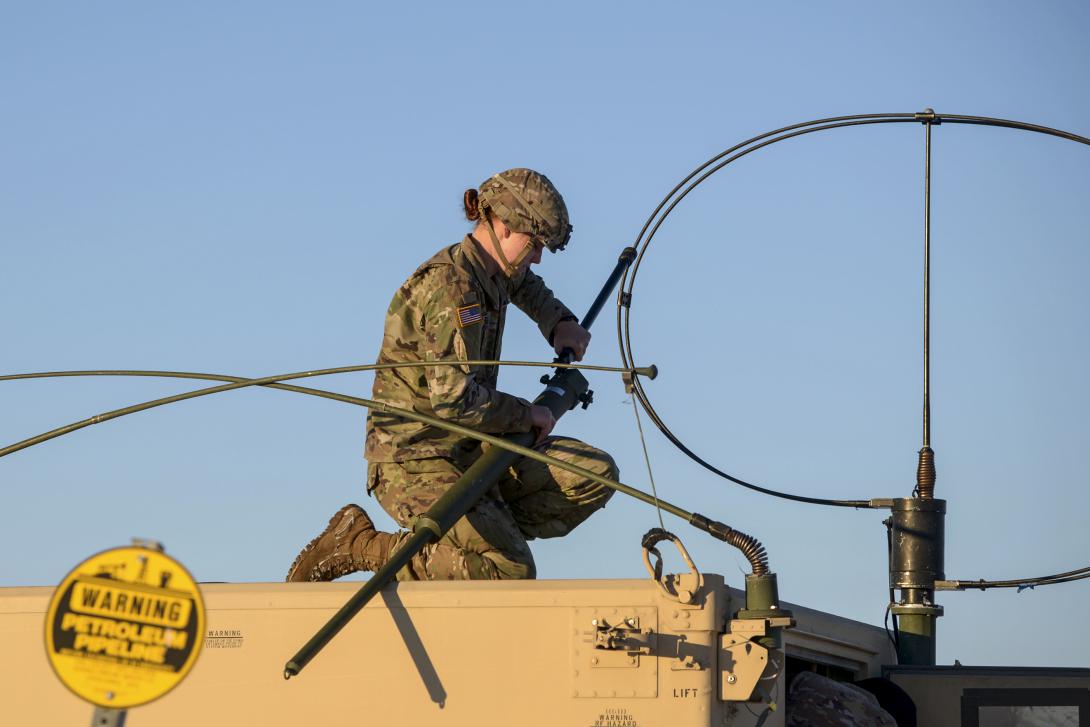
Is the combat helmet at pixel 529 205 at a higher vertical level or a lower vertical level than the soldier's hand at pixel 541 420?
higher

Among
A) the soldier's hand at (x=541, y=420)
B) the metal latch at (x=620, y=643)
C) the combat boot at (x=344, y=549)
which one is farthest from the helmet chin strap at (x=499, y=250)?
the metal latch at (x=620, y=643)

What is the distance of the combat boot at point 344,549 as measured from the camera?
7.28 m

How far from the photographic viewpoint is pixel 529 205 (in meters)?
7.54

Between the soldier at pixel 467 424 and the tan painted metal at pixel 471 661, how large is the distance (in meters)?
1.05

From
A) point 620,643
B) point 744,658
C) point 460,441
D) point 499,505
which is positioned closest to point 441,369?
point 460,441

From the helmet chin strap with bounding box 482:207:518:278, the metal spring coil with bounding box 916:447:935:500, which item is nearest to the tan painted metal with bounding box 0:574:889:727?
the helmet chin strap with bounding box 482:207:518:278

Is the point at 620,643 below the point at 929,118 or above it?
below

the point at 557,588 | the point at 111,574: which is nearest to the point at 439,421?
the point at 557,588

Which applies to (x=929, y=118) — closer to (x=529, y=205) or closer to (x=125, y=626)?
(x=529, y=205)

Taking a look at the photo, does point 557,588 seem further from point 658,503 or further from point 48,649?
point 48,649

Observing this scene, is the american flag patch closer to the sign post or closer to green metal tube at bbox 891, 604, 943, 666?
green metal tube at bbox 891, 604, 943, 666

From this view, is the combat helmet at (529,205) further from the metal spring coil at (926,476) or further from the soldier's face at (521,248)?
the metal spring coil at (926,476)

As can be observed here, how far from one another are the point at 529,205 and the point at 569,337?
0.98 metres

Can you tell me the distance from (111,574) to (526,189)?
412cm
